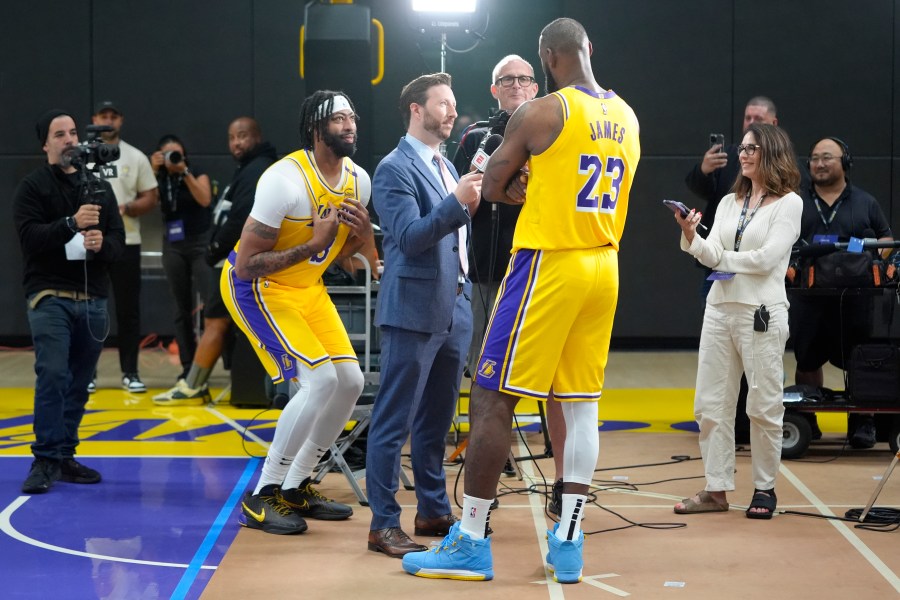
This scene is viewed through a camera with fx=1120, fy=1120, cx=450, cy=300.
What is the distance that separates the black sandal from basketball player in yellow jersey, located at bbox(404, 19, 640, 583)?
1288mm

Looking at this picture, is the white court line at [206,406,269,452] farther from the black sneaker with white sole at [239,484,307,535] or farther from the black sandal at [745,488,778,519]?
the black sandal at [745,488,778,519]

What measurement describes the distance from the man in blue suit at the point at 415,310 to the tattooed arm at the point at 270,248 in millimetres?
333

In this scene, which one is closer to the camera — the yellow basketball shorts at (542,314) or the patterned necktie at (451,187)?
the yellow basketball shorts at (542,314)

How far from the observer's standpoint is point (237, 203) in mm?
7426

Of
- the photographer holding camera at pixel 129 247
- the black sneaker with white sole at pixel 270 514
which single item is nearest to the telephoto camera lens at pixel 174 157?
the photographer holding camera at pixel 129 247

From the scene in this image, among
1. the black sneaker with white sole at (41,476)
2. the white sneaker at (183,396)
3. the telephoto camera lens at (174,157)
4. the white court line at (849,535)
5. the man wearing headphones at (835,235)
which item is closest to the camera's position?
the white court line at (849,535)

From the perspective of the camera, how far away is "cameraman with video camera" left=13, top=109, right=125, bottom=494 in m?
5.39

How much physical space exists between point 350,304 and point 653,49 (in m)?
6.00

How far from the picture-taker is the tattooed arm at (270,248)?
→ 4.60 meters

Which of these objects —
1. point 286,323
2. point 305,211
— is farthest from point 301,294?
point 305,211

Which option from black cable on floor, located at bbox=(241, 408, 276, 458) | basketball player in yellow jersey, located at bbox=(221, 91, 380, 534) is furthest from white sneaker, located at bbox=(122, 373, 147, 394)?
basketball player in yellow jersey, located at bbox=(221, 91, 380, 534)

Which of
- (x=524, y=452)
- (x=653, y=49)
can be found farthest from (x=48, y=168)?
(x=653, y=49)

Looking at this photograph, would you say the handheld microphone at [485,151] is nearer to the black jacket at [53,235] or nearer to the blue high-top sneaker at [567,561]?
the blue high-top sneaker at [567,561]

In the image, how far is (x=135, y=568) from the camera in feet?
13.6
